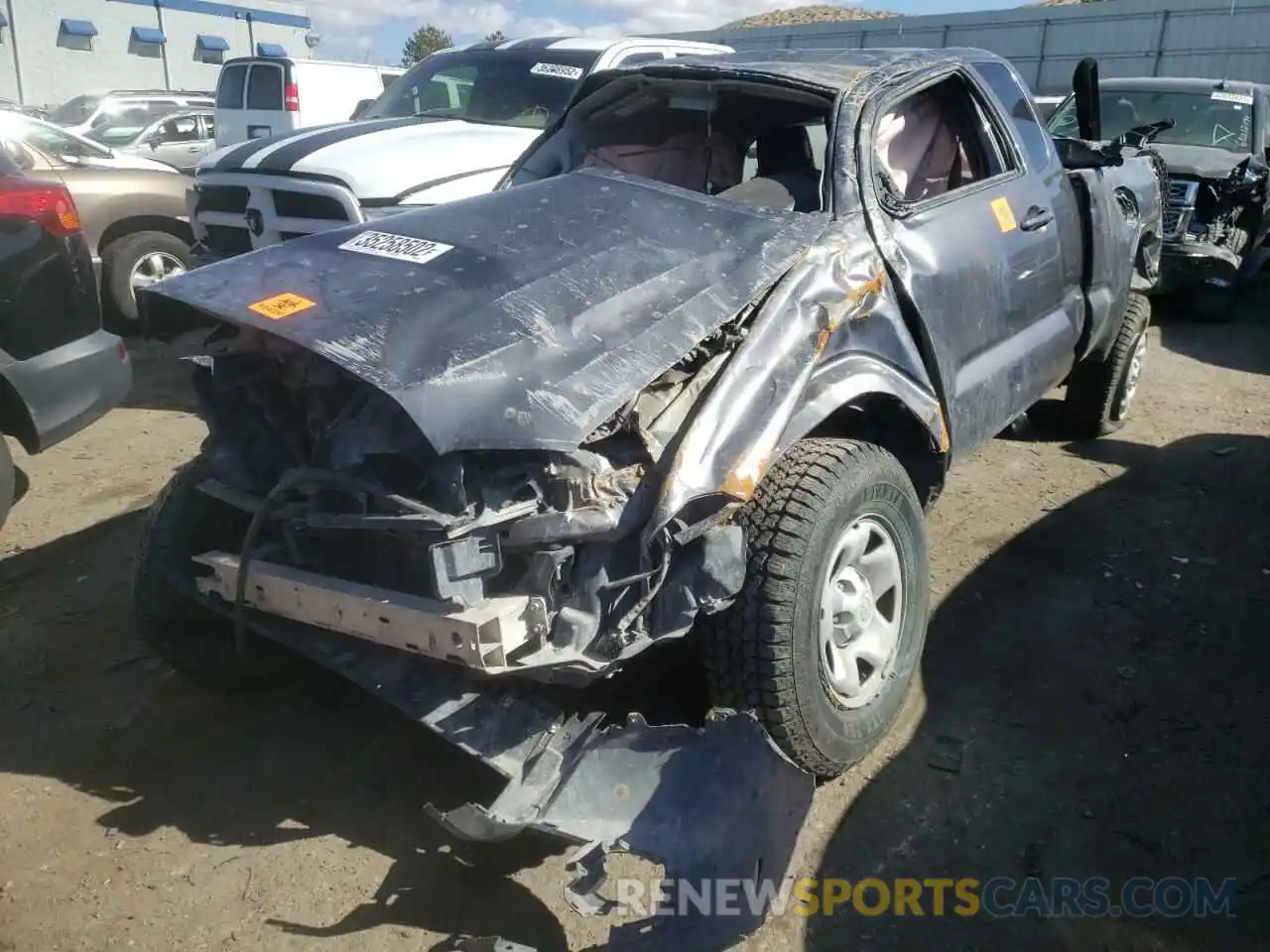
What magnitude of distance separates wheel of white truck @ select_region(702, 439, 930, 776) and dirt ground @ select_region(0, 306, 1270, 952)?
24cm

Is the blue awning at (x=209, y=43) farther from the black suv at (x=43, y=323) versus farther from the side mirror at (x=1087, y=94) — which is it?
the side mirror at (x=1087, y=94)

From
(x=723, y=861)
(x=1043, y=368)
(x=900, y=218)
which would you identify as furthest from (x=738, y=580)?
(x=1043, y=368)

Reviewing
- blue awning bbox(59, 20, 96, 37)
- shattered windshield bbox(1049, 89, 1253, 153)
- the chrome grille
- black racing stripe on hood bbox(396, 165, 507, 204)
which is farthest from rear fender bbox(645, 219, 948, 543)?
blue awning bbox(59, 20, 96, 37)

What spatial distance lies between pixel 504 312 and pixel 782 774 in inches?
51.9

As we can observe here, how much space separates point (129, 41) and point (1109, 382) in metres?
32.8

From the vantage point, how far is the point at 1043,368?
4289 millimetres

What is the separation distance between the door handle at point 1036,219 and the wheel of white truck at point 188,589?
3.01 m

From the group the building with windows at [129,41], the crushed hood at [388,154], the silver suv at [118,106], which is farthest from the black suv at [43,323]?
the building with windows at [129,41]

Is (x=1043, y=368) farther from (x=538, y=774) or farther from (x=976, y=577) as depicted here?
(x=538, y=774)

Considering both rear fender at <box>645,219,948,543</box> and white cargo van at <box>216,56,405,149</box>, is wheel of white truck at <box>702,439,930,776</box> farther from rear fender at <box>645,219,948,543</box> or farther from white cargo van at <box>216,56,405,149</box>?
white cargo van at <box>216,56,405,149</box>

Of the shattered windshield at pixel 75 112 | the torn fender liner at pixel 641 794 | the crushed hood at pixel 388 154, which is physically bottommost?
the torn fender liner at pixel 641 794

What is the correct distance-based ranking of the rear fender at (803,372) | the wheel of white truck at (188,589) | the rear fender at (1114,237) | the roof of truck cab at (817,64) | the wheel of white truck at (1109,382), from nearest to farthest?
the rear fender at (803,372) < the wheel of white truck at (188,589) < the roof of truck cab at (817,64) < the rear fender at (1114,237) < the wheel of white truck at (1109,382)

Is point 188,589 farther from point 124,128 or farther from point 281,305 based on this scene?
point 124,128

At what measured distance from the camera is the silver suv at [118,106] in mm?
15055
